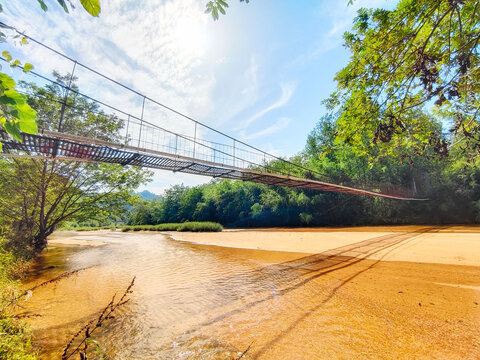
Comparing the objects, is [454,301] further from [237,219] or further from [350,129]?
[237,219]

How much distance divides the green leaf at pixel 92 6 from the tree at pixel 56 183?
8.09 m

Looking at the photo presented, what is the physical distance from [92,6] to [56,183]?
943 cm

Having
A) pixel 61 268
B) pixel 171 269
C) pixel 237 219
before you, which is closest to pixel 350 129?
pixel 171 269

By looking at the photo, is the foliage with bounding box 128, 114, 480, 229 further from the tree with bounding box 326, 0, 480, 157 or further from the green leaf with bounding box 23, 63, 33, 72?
the green leaf with bounding box 23, 63, 33, 72

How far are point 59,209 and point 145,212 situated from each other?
111 feet

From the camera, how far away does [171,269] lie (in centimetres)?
502

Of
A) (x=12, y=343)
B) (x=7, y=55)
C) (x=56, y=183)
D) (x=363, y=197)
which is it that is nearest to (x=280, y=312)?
(x=12, y=343)

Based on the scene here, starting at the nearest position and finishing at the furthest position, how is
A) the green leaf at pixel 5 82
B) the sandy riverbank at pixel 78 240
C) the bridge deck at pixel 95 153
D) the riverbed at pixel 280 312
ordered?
the green leaf at pixel 5 82 < the riverbed at pixel 280 312 < the bridge deck at pixel 95 153 < the sandy riverbank at pixel 78 240

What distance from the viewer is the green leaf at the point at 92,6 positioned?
711 millimetres

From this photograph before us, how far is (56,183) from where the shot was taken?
24.6ft

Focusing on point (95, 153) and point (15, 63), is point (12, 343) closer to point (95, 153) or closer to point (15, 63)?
point (15, 63)

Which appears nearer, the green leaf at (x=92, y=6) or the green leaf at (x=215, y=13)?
the green leaf at (x=92, y=6)

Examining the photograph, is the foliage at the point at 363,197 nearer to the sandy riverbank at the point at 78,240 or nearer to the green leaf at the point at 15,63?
the sandy riverbank at the point at 78,240

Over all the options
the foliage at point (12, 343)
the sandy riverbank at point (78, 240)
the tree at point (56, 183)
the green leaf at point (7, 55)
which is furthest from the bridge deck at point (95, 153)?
the sandy riverbank at point (78, 240)
